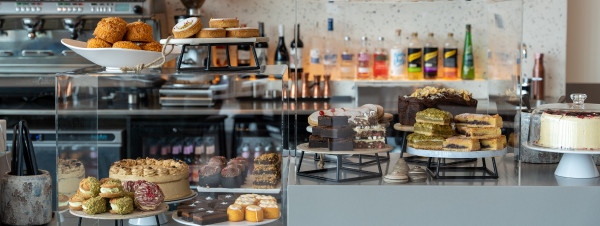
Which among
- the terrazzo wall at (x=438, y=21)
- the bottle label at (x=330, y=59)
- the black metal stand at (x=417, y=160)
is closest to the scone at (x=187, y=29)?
the terrazzo wall at (x=438, y=21)

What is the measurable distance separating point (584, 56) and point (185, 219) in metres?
3.32

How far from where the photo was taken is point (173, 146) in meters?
2.21

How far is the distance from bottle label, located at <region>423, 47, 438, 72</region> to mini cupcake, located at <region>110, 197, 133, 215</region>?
1.34m

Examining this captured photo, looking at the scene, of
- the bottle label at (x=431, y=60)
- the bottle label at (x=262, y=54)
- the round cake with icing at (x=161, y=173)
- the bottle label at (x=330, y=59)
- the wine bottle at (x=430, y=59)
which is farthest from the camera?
the bottle label at (x=262, y=54)

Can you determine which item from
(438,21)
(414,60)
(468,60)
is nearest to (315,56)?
(414,60)

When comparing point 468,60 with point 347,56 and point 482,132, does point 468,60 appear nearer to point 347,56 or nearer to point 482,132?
point 482,132

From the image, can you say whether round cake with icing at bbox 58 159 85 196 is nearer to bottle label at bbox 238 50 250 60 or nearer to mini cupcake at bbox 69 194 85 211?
mini cupcake at bbox 69 194 85 211

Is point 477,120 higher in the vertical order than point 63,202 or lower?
higher

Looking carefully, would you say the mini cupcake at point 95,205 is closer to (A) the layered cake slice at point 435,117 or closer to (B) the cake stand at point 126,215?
(B) the cake stand at point 126,215

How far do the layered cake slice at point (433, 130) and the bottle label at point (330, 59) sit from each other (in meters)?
1.17

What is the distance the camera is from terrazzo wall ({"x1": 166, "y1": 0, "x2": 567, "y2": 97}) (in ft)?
7.52

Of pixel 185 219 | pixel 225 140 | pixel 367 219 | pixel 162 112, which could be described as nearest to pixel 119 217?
pixel 185 219

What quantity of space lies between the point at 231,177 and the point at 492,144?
2.31 feet

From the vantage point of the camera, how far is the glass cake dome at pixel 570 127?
6.59 ft
